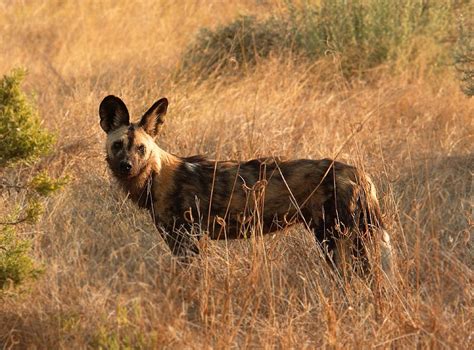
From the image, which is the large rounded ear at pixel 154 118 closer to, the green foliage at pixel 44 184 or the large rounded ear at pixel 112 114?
the large rounded ear at pixel 112 114

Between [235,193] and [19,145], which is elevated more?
[19,145]

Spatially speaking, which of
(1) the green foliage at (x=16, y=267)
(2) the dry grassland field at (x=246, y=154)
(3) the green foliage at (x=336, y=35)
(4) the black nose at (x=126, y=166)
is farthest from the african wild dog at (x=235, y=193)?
(3) the green foliage at (x=336, y=35)

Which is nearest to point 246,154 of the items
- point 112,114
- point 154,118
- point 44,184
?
point 154,118

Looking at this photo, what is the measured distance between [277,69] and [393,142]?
5.89 ft

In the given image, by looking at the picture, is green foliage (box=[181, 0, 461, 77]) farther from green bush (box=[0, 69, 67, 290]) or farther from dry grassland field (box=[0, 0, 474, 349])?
green bush (box=[0, 69, 67, 290])

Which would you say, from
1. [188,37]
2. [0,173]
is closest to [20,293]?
[0,173]

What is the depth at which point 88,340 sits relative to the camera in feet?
10.9

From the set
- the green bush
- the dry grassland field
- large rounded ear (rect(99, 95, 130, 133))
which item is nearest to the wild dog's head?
large rounded ear (rect(99, 95, 130, 133))

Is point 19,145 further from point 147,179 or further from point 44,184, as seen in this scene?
point 147,179

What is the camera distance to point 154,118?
15.0 ft

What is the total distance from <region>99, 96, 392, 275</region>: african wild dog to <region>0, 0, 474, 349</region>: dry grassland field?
12 cm

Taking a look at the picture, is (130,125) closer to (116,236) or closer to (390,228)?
(116,236)

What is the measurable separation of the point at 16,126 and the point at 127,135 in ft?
3.45

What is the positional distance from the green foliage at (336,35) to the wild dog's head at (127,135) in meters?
3.44
